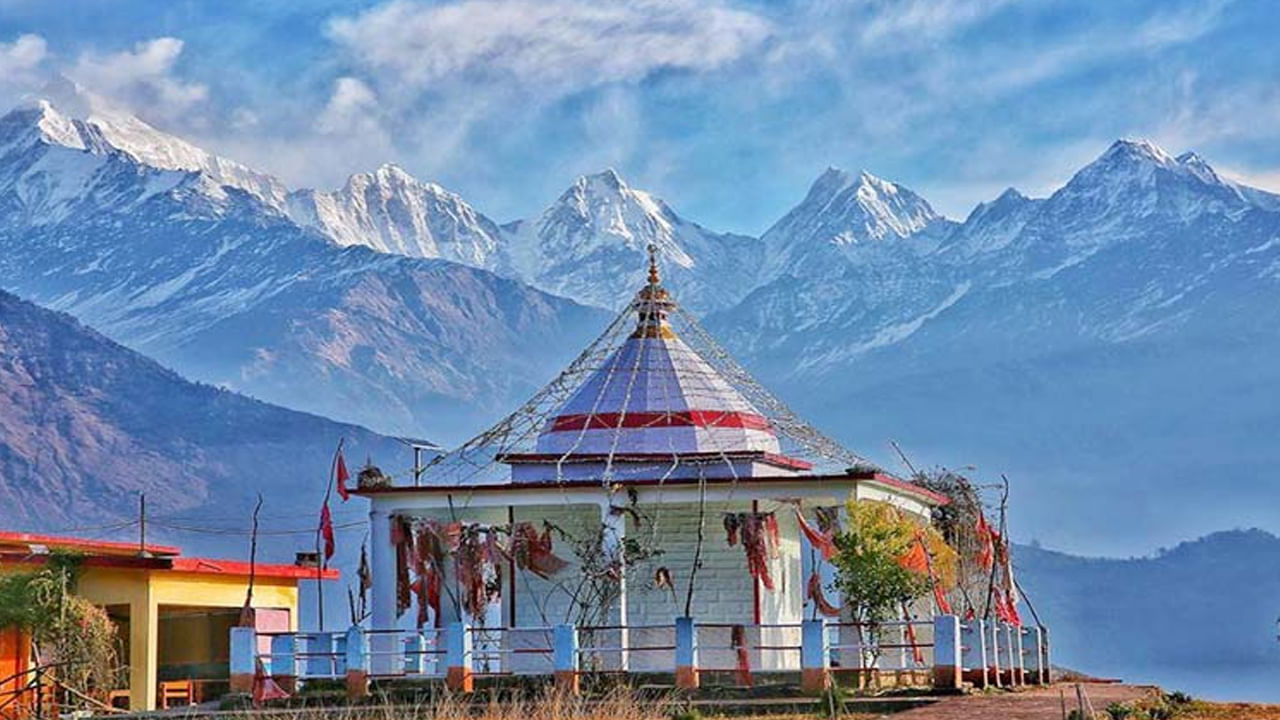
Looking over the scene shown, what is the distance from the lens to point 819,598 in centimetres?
4338

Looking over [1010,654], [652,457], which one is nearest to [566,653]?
[1010,654]

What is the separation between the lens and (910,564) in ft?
139

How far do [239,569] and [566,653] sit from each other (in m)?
12.5

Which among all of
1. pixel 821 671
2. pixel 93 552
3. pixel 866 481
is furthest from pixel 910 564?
pixel 93 552

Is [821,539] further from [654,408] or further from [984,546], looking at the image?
[984,546]

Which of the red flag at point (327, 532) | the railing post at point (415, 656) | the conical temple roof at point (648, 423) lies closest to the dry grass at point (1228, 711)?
the conical temple roof at point (648, 423)

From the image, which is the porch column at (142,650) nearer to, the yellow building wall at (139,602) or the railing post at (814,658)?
the yellow building wall at (139,602)

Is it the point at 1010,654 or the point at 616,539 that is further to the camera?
the point at 616,539

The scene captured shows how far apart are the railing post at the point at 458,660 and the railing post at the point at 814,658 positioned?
5.55 metres

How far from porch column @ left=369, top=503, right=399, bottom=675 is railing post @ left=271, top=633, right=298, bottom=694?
3.64 metres

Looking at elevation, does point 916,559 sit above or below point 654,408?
below

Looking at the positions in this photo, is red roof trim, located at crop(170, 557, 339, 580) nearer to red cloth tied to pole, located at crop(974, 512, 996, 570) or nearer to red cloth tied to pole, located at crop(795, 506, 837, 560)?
red cloth tied to pole, located at crop(795, 506, 837, 560)

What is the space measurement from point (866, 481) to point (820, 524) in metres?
1.17

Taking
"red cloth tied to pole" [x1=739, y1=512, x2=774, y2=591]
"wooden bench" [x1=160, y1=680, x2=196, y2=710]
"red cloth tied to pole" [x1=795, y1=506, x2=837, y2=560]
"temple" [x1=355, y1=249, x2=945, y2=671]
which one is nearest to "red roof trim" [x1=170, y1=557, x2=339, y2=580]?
"wooden bench" [x1=160, y1=680, x2=196, y2=710]
